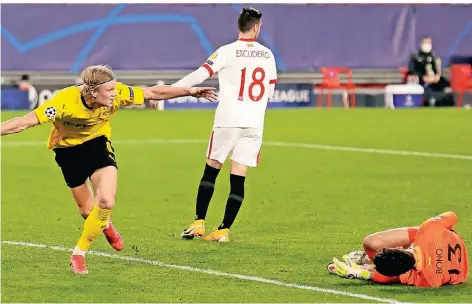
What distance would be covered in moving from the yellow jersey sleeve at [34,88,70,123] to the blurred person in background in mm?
26026

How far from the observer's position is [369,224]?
13.8 m

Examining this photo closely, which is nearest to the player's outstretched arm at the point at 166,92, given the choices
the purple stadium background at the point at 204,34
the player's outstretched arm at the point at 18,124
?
the player's outstretched arm at the point at 18,124

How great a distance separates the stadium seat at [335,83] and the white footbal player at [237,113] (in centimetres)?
2320

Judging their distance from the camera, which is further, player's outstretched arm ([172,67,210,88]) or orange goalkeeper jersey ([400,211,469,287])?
player's outstretched arm ([172,67,210,88])

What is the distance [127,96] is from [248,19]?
7.05ft

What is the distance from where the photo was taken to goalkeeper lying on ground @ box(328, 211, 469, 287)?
957 centimetres

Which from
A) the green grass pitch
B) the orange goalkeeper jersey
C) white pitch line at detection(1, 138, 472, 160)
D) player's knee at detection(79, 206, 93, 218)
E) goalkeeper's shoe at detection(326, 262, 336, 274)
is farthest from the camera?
white pitch line at detection(1, 138, 472, 160)

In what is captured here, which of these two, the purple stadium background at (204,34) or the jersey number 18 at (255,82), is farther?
the purple stadium background at (204,34)

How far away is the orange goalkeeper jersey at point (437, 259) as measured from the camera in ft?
32.0

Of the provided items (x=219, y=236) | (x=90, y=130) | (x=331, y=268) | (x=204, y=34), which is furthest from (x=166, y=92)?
(x=204, y=34)

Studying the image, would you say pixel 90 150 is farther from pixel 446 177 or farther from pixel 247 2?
pixel 247 2

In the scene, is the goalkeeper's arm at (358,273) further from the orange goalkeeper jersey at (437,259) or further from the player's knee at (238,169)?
the player's knee at (238,169)

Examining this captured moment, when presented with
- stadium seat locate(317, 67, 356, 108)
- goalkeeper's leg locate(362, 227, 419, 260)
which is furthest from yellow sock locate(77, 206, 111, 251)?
stadium seat locate(317, 67, 356, 108)

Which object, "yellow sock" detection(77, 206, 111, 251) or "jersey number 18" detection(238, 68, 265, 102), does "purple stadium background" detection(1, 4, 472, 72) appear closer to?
"jersey number 18" detection(238, 68, 265, 102)
